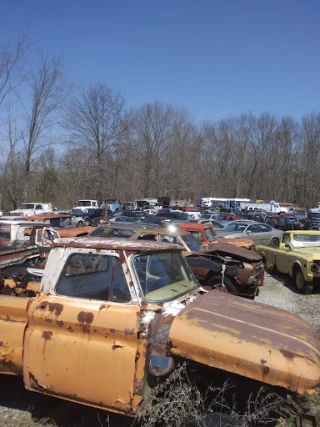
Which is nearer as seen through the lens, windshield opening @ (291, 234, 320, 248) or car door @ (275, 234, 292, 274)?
car door @ (275, 234, 292, 274)

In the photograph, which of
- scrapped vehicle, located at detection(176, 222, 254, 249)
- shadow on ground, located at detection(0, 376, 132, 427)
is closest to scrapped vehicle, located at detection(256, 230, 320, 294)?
scrapped vehicle, located at detection(176, 222, 254, 249)

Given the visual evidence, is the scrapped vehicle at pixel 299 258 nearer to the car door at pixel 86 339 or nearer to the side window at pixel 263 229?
the side window at pixel 263 229

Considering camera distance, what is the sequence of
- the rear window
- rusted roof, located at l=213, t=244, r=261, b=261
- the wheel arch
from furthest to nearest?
the rear window → the wheel arch → rusted roof, located at l=213, t=244, r=261, b=261

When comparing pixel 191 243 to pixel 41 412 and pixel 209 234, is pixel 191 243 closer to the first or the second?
pixel 209 234

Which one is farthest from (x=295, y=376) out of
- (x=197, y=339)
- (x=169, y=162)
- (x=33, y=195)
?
(x=169, y=162)

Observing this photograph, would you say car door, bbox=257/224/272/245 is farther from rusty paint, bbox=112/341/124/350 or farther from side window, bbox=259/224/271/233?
rusty paint, bbox=112/341/124/350

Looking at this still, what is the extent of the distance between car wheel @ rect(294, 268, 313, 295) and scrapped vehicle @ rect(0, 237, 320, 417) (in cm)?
632

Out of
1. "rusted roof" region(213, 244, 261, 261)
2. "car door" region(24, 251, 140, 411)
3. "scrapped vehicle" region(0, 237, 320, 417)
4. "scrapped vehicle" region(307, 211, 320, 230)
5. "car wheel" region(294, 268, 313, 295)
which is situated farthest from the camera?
"scrapped vehicle" region(307, 211, 320, 230)

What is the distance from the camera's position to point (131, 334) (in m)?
3.04

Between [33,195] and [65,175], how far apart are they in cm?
879

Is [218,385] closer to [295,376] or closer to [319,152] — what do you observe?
[295,376]

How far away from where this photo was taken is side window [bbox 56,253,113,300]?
3479 mm

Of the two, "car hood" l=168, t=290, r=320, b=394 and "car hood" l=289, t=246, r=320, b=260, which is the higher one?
"car hood" l=168, t=290, r=320, b=394

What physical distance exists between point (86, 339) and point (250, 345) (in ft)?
4.58
